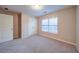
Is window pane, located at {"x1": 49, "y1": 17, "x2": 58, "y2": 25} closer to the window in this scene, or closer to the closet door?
the window

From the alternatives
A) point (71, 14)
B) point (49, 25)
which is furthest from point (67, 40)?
point (49, 25)

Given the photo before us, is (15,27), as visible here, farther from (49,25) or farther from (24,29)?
(49,25)

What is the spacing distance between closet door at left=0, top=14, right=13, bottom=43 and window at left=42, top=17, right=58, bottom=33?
285 centimetres

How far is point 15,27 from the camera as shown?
22.1 ft

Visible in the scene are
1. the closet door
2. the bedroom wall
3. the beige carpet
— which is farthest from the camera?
the closet door

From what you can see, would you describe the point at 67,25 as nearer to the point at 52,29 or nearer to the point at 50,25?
the point at 52,29

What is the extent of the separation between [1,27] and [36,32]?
3.96 meters

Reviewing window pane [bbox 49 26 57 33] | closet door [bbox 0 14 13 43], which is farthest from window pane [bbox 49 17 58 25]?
closet door [bbox 0 14 13 43]

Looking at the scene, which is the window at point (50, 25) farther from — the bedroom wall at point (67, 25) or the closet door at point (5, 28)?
the closet door at point (5, 28)

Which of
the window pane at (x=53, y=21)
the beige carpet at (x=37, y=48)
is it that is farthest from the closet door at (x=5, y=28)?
the window pane at (x=53, y=21)

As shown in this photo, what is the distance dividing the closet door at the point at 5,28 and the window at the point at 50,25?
9.34ft

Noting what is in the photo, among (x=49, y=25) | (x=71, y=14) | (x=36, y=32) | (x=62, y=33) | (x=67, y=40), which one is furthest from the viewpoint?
(x=36, y=32)

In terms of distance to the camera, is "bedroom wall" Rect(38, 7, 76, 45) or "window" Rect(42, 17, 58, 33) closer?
"bedroom wall" Rect(38, 7, 76, 45)

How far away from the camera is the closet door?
502 centimetres
